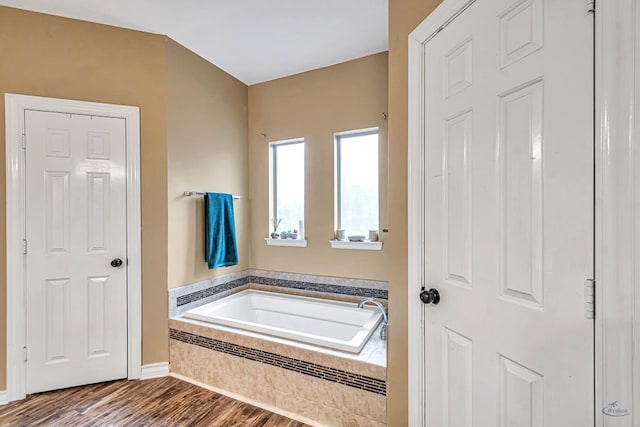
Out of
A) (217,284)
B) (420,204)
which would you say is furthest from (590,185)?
(217,284)

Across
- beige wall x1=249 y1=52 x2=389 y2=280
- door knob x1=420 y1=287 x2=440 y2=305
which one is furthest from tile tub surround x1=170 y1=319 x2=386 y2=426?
beige wall x1=249 y1=52 x2=389 y2=280

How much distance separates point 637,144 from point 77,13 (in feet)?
10.0

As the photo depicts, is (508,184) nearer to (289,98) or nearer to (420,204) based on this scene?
(420,204)

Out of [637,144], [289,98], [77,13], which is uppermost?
[77,13]

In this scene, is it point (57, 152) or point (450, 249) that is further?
point (57, 152)

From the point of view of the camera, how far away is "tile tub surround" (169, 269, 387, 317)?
2535 mm

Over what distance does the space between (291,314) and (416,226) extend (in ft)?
6.11

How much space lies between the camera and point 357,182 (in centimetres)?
283

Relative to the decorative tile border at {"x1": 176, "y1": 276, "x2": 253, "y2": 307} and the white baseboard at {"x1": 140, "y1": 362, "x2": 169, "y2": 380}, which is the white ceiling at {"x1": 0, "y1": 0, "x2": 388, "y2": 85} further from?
the white baseboard at {"x1": 140, "y1": 362, "x2": 169, "y2": 380}

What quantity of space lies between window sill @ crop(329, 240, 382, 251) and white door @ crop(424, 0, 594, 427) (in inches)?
53.8

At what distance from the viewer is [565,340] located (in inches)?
29.7

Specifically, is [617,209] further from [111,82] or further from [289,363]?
[111,82]

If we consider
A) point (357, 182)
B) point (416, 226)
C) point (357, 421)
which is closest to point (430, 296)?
point (416, 226)

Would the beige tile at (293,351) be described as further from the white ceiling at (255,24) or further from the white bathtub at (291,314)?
the white ceiling at (255,24)
